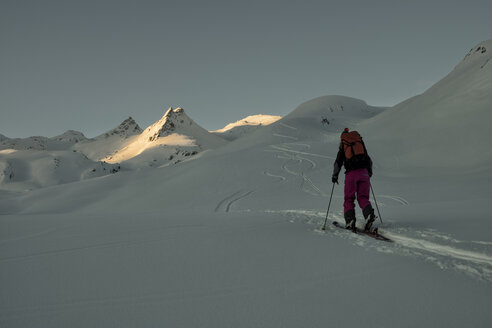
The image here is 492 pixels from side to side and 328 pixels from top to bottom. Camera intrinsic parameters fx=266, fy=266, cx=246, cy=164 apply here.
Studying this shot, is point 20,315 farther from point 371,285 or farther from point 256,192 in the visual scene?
point 256,192

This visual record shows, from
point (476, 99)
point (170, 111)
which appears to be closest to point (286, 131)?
point (476, 99)

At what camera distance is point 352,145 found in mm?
5164

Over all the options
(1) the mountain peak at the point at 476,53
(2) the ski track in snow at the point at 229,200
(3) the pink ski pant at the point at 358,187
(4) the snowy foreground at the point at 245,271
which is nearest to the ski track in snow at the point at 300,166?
(2) the ski track in snow at the point at 229,200

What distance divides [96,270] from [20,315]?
0.78 metres

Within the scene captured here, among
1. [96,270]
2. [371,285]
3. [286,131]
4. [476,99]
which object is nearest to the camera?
[371,285]

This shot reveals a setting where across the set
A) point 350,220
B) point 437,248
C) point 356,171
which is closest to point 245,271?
point 437,248

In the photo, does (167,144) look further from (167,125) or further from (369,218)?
(369,218)

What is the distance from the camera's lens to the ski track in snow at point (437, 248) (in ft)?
9.58

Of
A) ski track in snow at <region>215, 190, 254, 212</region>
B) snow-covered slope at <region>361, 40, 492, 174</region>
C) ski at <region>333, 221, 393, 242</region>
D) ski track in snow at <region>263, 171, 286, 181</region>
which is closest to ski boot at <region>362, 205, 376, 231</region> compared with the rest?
ski at <region>333, 221, 393, 242</region>

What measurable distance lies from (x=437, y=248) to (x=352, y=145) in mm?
2227

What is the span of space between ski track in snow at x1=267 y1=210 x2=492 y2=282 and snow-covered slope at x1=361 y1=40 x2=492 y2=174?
12494mm

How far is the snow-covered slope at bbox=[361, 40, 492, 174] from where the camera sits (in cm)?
1555

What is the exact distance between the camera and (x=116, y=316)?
196 centimetres

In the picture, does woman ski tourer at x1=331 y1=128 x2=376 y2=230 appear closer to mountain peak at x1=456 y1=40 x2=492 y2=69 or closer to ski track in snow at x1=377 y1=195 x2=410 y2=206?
ski track in snow at x1=377 y1=195 x2=410 y2=206
